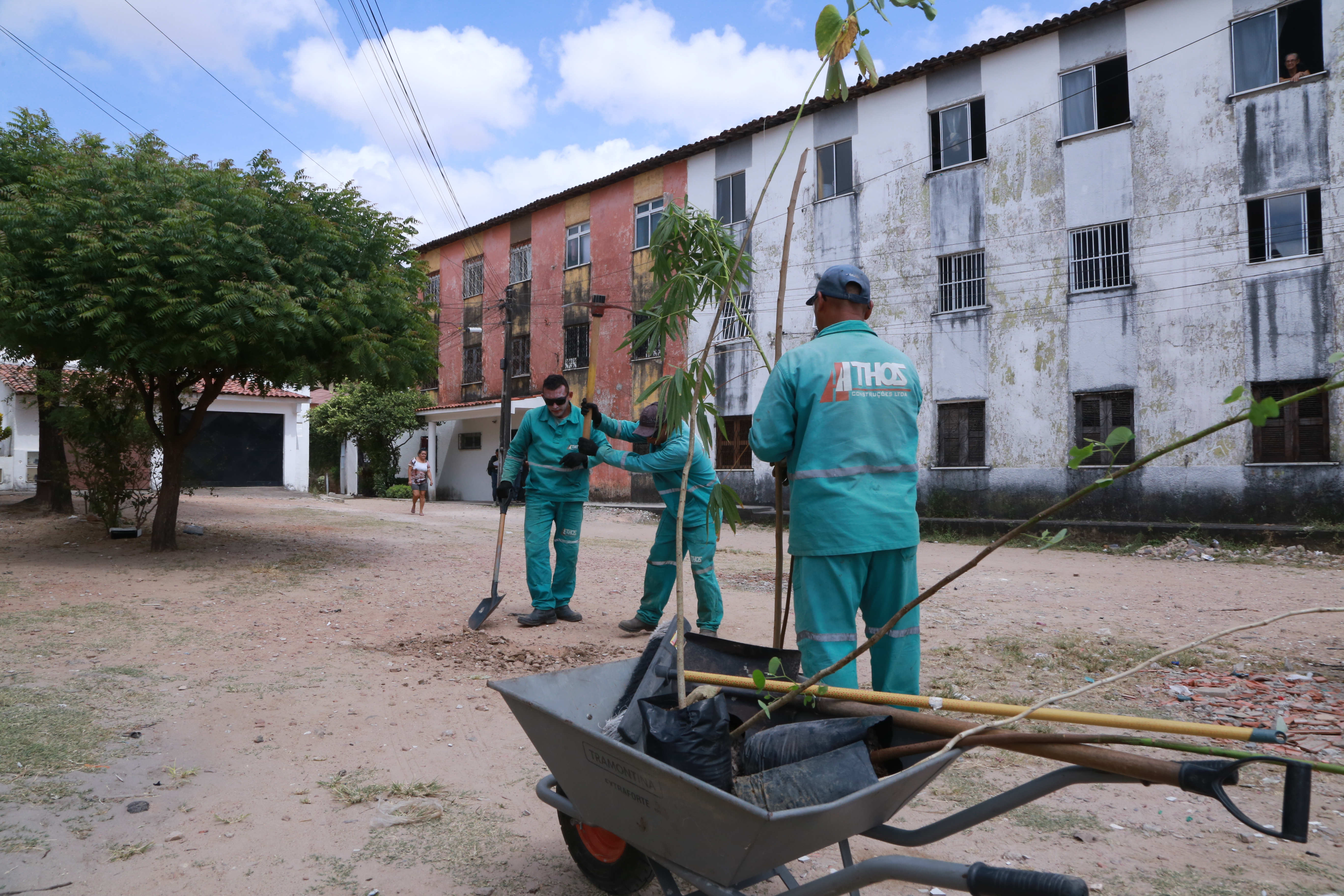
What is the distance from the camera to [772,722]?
2402 mm

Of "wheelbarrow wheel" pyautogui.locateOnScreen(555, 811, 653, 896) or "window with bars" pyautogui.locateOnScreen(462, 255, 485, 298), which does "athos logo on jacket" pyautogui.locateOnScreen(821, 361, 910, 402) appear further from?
Answer: "window with bars" pyautogui.locateOnScreen(462, 255, 485, 298)

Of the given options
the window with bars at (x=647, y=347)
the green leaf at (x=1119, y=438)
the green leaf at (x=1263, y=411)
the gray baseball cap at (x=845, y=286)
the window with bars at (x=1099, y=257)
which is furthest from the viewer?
the window with bars at (x=1099, y=257)

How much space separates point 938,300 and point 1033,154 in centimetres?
296

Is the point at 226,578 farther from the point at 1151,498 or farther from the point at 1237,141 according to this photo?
the point at 1237,141

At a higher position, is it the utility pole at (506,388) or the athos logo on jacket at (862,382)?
the utility pole at (506,388)

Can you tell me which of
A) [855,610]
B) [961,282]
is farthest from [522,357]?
[855,610]

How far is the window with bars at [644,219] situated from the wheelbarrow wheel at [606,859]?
19572 millimetres

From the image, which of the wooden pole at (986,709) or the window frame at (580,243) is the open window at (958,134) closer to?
the window frame at (580,243)

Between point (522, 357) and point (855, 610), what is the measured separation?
2339 centimetres

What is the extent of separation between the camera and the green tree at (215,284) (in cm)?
770

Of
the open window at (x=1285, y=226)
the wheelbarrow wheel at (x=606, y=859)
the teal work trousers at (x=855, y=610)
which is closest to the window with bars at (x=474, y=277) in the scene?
the open window at (x=1285, y=226)

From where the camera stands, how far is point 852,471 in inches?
107

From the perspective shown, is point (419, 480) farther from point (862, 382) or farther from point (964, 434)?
point (862, 382)

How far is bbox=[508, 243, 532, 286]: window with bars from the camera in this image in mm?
25234
